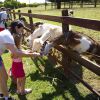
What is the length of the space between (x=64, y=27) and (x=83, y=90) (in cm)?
118

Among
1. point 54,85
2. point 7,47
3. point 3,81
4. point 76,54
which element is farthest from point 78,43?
point 3,81

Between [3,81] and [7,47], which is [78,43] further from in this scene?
[3,81]

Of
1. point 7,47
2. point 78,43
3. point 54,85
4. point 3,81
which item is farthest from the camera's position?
point 54,85

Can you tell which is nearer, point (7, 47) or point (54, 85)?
point (7, 47)

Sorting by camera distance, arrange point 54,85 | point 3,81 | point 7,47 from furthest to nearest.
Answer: point 54,85, point 3,81, point 7,47

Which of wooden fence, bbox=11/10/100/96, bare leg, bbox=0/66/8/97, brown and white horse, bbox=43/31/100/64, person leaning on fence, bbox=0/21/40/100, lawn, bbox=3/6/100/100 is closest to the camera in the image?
wooden fence, bbox=11/10/100/96

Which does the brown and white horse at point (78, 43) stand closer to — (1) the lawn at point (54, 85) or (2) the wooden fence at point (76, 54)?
(2) the wooden fence at point (76, 54)

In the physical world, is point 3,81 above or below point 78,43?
below

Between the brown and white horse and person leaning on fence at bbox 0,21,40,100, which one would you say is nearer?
person leaning on fence at bbox 0,21,40,100

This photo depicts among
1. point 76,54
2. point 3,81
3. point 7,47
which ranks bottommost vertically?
point 3,81

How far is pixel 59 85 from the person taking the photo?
533 centimetres

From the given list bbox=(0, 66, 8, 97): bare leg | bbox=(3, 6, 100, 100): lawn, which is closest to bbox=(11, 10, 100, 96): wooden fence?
bbox=(3, 6, 100, 100): lawn

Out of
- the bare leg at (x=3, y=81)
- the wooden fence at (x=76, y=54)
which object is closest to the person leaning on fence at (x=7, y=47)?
the bare leg at (x=3, y=81)

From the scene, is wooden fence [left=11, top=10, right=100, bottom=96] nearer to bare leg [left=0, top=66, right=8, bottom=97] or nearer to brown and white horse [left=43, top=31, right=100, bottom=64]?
brown and white horse [left=43, top=31, right=100, bottom=64]
